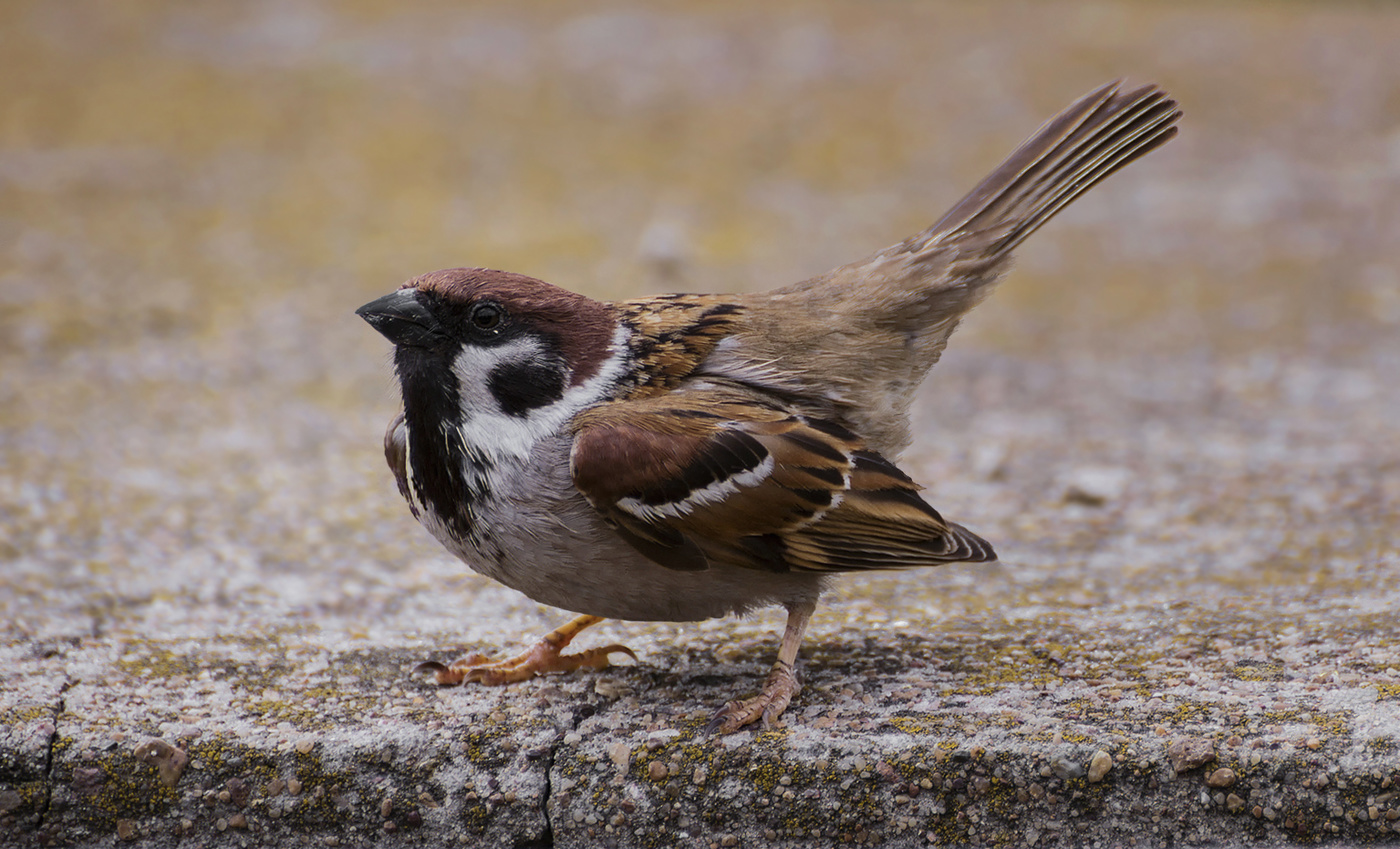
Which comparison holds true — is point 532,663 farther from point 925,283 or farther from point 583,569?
point 925,283

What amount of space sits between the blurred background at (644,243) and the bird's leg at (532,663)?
58 centimetres

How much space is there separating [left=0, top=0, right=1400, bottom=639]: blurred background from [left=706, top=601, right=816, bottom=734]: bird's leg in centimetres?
88

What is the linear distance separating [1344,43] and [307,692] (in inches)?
347

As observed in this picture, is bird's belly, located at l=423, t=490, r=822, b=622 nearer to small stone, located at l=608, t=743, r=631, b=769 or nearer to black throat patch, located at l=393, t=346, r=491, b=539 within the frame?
black throat patch, located at l=393, t=346, r=491, b=539

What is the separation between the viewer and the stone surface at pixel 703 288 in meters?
2.95

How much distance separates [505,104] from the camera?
9.34 meters

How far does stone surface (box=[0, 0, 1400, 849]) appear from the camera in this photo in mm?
2945

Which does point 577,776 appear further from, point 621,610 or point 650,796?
point 621,610

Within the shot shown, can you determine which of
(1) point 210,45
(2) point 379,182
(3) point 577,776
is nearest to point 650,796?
(3) point 577,776

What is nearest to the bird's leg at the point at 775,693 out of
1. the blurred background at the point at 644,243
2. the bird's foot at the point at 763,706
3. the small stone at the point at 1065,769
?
the bird's foot at the point at 763,706

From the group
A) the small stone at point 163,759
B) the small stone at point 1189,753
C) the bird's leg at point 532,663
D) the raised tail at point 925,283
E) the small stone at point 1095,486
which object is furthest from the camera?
the small stone at point 1095,486

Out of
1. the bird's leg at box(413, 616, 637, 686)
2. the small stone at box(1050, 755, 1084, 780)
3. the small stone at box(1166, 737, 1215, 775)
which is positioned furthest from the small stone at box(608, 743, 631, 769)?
the small stone at box(1166, 737, 1215, 775)

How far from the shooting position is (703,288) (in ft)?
23.0

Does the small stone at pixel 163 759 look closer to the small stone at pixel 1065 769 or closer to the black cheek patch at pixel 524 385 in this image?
the black cheek patch at pixel 524 385
